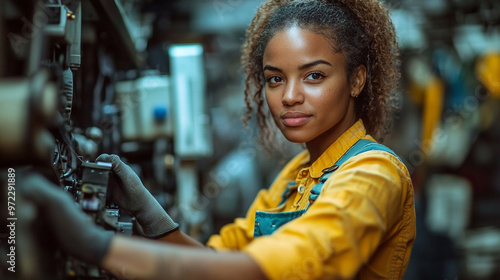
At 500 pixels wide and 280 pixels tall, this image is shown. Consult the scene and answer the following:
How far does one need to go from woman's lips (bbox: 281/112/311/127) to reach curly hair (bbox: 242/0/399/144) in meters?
0.25

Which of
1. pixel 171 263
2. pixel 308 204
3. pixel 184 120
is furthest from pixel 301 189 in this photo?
pixel 184 120

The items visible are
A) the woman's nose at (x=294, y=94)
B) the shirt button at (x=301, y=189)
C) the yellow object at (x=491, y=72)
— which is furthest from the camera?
the yellow object at (x=491, y=72)

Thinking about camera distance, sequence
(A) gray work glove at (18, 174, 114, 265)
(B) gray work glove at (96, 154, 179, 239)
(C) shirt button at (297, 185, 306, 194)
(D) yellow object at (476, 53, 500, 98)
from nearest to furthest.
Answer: (A) gray work glove at (18, 174, 114, 265), (B) gray work glove at (96, 154, 179, 239), (C) shirt button at (297, 185, 306, 194), (D) yellow object at (476, 53, 500, 98)

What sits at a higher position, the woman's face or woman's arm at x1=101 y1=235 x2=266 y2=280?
the woman's face

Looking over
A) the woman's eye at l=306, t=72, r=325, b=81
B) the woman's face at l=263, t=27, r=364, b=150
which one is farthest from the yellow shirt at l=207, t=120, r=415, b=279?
the woman's eye at l=306, t=72, r=325, b=81

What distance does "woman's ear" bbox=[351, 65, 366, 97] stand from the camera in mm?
1707

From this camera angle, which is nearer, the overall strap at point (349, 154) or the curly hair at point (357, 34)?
the overall strap at point (349, 154)

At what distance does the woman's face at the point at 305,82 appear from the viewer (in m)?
1.54

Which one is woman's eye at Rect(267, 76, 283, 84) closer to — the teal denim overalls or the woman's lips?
the woman's lips

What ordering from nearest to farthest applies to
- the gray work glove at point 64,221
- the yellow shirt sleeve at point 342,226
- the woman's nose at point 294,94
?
the gray work glove at point 64,221 → the yellow shirt sleeve at point 342,226 → the woman's nose at point 294,94

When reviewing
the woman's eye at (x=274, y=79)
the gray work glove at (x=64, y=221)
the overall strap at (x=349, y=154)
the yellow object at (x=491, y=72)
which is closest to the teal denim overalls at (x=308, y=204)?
the overall strap at (x=349, y=154)

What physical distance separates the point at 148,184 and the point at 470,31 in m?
3.16

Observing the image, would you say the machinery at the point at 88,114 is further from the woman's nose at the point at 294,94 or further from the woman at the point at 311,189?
the woman's nose at the point at 294,94

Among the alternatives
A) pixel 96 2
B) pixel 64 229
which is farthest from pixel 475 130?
pixel 64 229
